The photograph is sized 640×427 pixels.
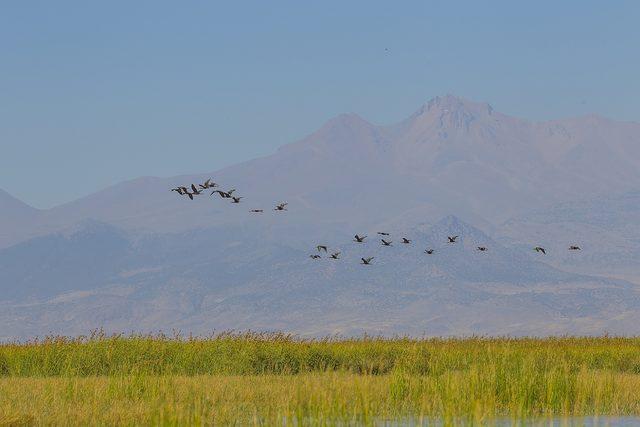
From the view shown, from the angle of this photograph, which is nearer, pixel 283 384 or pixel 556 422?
pixel 556 422

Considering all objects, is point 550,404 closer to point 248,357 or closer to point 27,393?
point 27,393

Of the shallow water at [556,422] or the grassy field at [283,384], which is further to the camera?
the shallow water at [556,422]

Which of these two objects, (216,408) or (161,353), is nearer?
(216,408)

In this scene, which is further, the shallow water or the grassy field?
the shallow water

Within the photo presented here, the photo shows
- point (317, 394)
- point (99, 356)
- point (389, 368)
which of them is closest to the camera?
point (317, 394)

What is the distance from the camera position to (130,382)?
30.1m

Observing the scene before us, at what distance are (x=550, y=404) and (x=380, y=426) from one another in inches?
172

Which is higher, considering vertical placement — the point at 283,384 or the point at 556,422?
the point at 283,384

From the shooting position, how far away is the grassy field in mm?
25219

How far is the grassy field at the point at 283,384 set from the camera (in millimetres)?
25219

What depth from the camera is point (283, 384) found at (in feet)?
108

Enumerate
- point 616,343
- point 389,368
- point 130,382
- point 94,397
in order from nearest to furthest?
point 94,397 < point 130,382 < point 389,368 < point 616,343

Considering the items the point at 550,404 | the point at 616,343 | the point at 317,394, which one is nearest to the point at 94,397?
the point at 317,394

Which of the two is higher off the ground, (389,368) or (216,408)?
(389,368)
